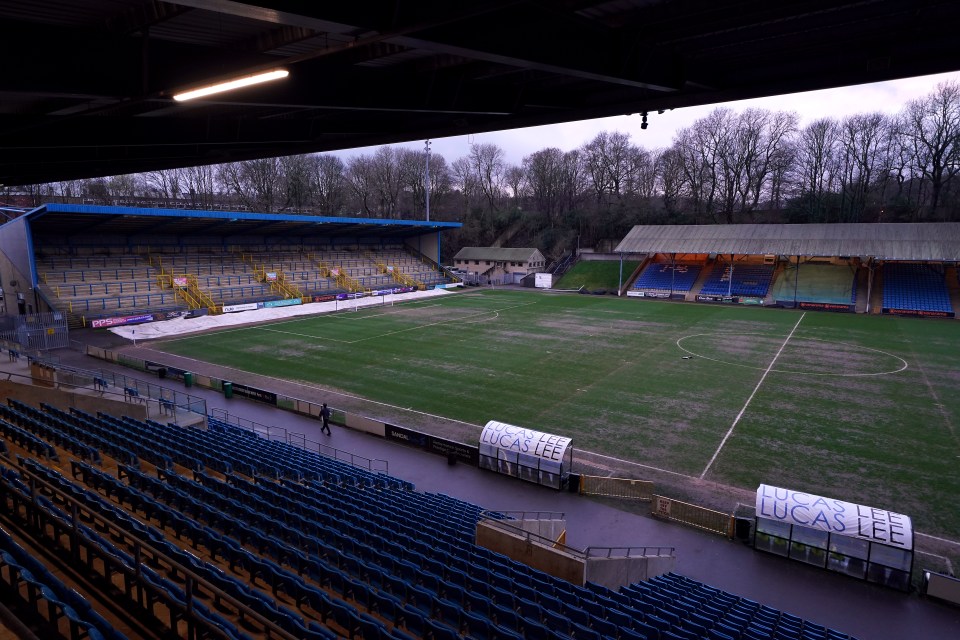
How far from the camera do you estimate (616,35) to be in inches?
277

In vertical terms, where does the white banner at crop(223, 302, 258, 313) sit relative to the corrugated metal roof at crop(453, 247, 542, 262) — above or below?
below

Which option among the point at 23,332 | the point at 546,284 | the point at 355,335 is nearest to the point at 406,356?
the point at 355,335

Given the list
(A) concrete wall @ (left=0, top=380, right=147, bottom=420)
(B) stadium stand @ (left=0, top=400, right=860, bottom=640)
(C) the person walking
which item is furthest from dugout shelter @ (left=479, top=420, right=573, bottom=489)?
(A) concrete wall @ (left=0, top=380, right=147, bottom=420)

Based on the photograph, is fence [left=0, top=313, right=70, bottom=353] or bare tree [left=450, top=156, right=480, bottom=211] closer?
fence [left=0, top=313, right=70, bottom=353]

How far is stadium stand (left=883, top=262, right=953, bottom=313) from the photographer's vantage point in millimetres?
46188

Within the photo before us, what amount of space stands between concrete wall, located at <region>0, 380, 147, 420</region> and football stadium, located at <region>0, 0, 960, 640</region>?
107 mm

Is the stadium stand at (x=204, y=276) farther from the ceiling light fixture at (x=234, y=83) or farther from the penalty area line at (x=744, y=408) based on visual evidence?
the ceiling light fixture at (x=234, y=83)

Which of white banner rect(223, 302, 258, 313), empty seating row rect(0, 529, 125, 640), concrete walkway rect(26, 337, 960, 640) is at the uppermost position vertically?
empty seating row rect(0, 529, 125, 640)

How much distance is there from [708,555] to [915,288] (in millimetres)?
49745

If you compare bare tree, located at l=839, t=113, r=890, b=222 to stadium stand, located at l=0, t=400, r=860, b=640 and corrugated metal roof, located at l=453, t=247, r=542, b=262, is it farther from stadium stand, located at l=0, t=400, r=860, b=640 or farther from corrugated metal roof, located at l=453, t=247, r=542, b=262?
stadium stand, located at l=0, t=400, r=860, b=640

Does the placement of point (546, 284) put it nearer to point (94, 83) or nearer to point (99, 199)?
point (99, 199)

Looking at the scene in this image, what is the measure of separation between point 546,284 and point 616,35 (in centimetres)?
6069

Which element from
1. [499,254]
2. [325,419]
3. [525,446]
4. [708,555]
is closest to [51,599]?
[525,446]

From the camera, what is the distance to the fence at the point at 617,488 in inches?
592
